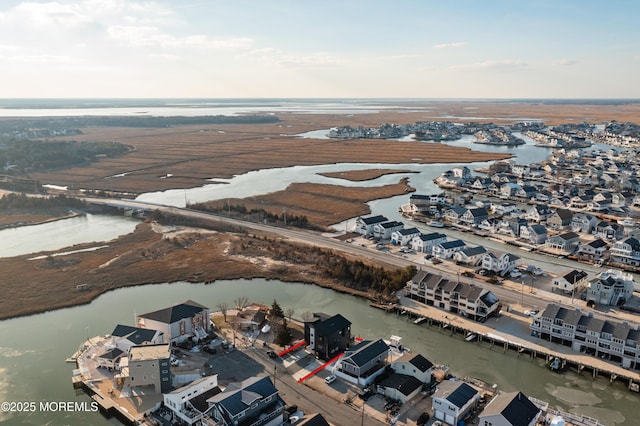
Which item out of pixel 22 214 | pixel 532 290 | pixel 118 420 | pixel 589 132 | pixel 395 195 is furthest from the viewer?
pixel 589 132

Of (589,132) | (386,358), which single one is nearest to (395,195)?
(386,358)

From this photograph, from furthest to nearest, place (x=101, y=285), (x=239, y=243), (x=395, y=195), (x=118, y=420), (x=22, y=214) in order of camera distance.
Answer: (x=395, y=195)
(x=22, y=214)
(x=239, y=243)
(x=101, y=285)
(x=118, y=420)

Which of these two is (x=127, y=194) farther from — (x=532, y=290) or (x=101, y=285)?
(x=532, y=290)

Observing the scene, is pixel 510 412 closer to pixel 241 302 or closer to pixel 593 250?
pixel 241 302

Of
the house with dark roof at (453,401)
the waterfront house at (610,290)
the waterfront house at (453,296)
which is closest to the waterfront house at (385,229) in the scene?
the waterfront house at (453,296)

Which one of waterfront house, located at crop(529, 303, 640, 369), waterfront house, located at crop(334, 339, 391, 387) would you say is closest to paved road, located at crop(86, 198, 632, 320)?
waterfront house, located at crop(529, 303, 640, 369)

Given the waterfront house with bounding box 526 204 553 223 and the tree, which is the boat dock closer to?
the tree

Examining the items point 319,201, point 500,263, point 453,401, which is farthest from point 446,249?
point 319,201

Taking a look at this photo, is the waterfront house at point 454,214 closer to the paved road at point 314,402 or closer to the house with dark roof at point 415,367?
the house with dark roof at point 415,367
